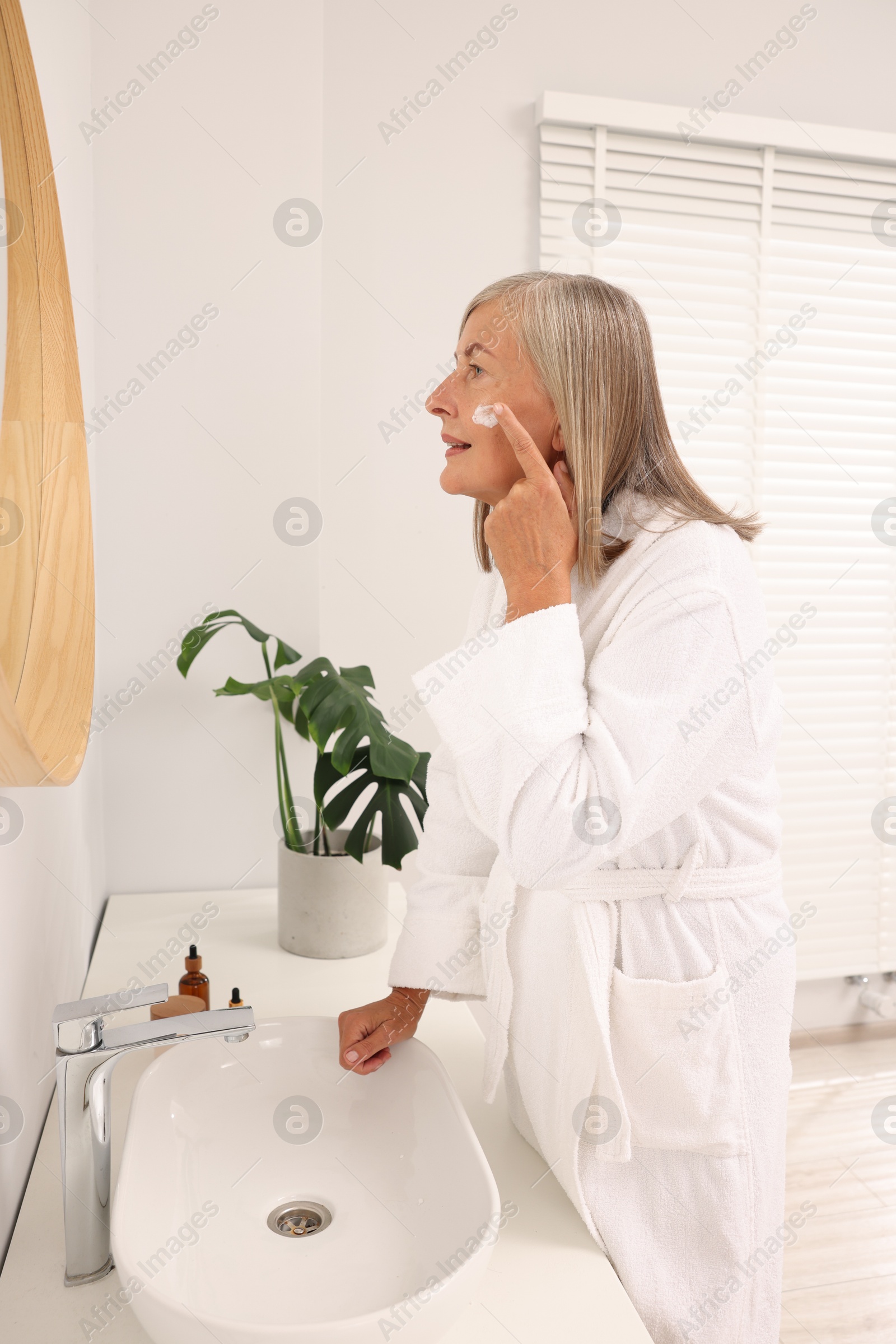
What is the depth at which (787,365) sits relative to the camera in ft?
7.40

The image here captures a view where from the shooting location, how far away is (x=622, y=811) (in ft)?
2.42

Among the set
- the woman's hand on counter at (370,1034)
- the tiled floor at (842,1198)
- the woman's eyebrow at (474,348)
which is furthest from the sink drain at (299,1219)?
the tiled floor at (842,1198)

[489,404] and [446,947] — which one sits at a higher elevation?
[489,404]

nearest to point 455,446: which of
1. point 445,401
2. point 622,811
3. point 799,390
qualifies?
point 445,401

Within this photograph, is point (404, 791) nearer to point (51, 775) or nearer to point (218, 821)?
point (218, 821)

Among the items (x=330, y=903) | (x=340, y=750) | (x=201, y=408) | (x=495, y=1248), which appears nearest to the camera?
(x=495, y=1248)

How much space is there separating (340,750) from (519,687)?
500 mm

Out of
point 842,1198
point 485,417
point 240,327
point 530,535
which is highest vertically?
point 240,327

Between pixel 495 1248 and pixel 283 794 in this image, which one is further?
pixel 283 794

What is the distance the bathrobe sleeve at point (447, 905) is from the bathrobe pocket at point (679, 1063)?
0.20m

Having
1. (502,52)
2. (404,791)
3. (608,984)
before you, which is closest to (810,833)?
(404,791)

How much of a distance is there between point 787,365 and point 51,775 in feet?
6.72

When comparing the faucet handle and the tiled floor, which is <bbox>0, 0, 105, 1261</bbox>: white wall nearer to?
the faucet handle

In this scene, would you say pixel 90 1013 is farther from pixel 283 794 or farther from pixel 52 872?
pixel 283 794
